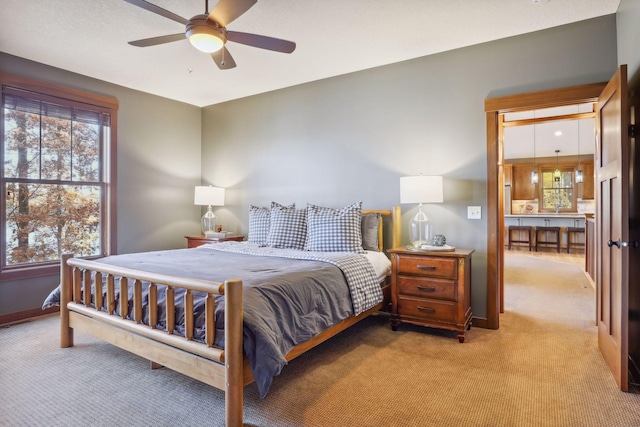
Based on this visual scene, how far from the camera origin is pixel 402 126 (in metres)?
3.77

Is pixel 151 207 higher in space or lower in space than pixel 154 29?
lower

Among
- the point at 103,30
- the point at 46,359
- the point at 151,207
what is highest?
the point at 103,30

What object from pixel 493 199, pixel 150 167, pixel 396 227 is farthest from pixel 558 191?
pixel 150 167

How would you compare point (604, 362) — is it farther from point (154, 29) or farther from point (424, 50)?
point (154, 29)

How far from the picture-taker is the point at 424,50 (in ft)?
11.5

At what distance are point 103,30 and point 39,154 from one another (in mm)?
1609

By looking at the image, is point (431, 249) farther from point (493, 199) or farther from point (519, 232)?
point (519, 232)

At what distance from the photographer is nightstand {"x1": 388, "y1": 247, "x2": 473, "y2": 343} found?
2.97 m

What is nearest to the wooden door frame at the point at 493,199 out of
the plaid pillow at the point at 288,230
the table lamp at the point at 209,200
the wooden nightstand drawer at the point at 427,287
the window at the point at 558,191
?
the wooden nightstand drawer at the point at 427,287

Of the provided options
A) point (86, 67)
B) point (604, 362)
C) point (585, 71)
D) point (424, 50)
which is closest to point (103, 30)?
point (86, 67)

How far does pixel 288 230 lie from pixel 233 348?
6.71 ft

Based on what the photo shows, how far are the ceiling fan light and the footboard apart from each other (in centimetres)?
149

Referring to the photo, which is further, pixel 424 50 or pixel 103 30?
pixel 424 50

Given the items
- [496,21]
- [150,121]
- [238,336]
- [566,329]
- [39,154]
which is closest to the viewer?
[238,336]
